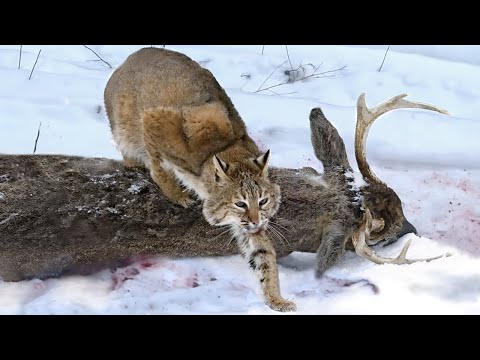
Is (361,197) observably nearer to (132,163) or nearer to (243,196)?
(243,196)

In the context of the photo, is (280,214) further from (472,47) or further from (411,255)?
(472,47)

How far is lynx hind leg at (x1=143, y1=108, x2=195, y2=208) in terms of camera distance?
487 cm

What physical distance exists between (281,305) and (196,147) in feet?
3.27

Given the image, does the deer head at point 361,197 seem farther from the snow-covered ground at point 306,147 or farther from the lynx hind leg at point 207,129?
the lynx hind leg at point 207,129

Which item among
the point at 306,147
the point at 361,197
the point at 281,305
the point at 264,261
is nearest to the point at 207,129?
the point at 264,261

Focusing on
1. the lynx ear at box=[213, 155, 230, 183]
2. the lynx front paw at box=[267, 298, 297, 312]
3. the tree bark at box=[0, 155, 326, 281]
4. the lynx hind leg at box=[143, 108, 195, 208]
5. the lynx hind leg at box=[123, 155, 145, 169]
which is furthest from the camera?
the lynx hind leg at box=[123, 155, 145, 169]

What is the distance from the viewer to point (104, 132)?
242 inches

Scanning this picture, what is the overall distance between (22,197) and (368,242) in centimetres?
195

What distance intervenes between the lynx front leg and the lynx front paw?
0.03 metres

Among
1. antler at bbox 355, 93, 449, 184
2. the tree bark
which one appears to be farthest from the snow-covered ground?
antler at bbox 355, 93, 449, 184

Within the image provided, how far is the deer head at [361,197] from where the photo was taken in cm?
491

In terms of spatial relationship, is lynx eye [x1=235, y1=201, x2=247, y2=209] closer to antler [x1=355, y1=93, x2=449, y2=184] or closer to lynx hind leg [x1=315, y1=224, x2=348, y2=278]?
lynx hind leg [x1=315, y1=224, x2=348, y2=278]

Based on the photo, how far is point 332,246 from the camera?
16.0 ft

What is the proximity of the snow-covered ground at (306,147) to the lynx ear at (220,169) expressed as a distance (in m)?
0.49
